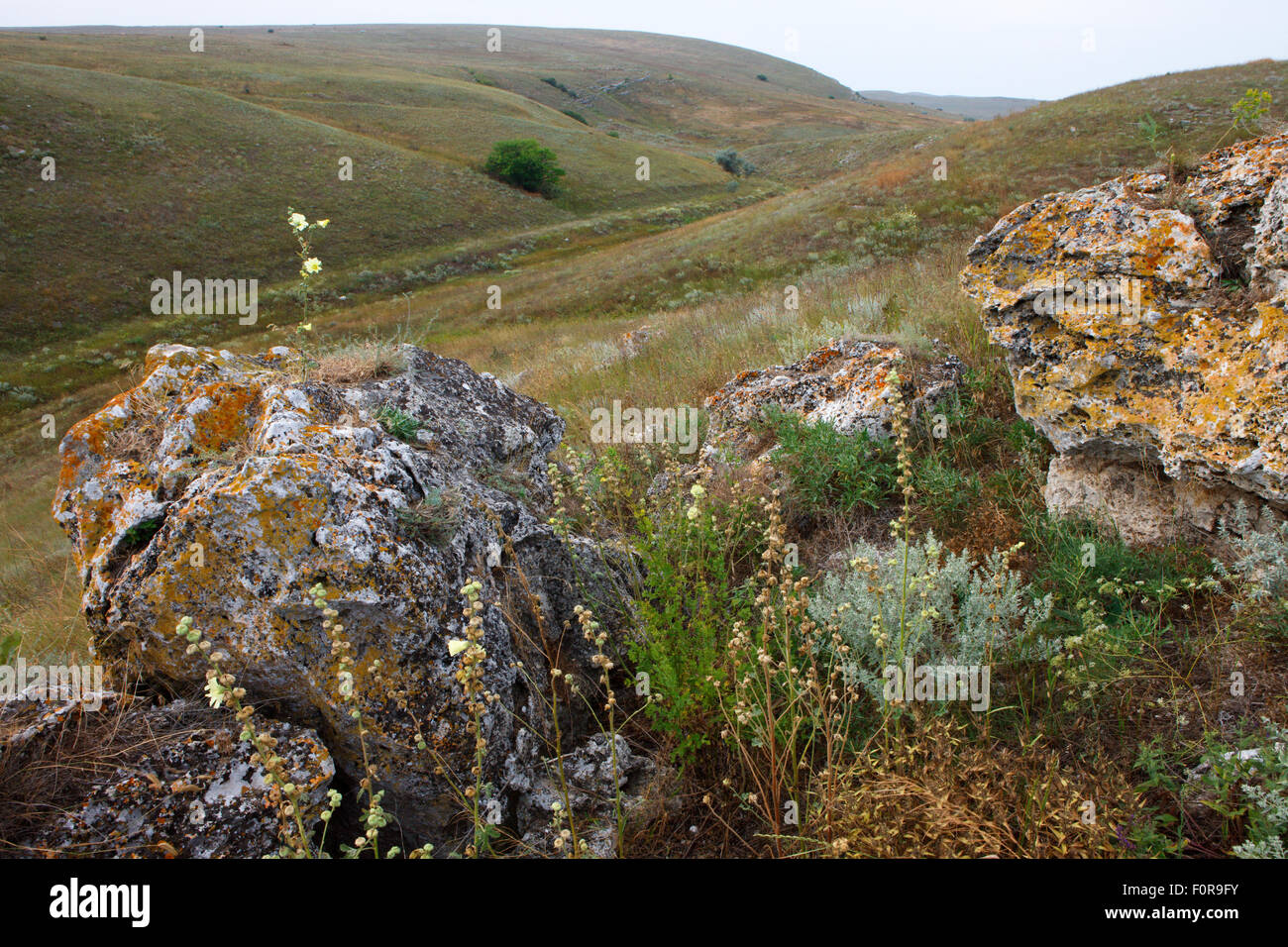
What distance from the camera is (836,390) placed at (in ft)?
18.3

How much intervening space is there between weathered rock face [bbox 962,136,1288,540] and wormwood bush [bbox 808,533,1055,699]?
45.3 inches

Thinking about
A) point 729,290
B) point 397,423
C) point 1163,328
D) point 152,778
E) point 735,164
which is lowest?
point 152,778

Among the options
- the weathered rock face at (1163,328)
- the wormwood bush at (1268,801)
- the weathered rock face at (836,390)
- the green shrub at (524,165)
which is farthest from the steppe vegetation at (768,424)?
the green shrub at (524,165)

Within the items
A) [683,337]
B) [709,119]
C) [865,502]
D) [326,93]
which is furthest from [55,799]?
[709,119]

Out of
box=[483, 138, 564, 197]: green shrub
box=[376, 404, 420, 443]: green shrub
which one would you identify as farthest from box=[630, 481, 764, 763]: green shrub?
box=[483, 138, 564, 197]: green shrub

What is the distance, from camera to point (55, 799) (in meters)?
2.32

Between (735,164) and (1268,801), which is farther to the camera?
(735,164)

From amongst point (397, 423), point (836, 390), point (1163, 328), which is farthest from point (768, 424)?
point (397, 423)

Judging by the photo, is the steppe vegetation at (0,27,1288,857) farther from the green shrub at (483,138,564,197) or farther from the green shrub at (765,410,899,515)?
the green shrub at (483,138,564,197)

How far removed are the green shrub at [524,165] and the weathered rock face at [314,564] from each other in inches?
2352

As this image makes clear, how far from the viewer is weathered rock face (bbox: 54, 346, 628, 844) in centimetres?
274

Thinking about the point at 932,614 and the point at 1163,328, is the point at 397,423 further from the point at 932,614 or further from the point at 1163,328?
the point at 1163,328

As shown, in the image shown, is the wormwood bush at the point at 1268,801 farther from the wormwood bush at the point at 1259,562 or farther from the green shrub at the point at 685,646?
the green shrub at the point at 685,646

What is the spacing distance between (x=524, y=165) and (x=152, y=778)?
62.1m
